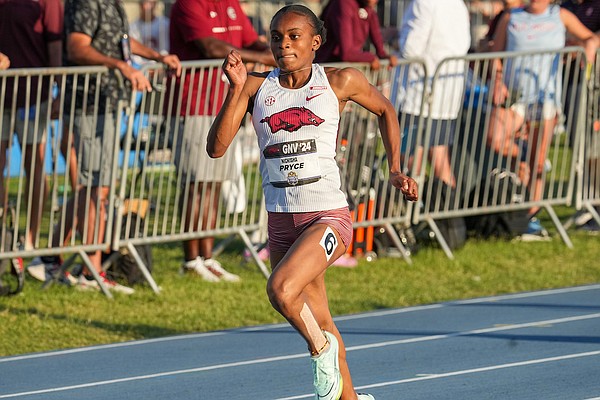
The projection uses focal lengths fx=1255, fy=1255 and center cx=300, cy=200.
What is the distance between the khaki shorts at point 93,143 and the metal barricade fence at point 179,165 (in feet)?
0.47

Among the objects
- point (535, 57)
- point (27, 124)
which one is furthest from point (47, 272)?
point (535, 57)

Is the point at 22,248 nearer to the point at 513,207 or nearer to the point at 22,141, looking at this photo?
the point at 22,141

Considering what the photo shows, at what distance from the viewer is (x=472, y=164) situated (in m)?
11.1

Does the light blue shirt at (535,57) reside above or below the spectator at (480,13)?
above

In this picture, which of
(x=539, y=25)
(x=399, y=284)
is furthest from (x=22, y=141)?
(x=539, y=25)

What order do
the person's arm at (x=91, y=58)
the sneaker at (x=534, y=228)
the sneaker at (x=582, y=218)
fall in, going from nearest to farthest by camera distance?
the person's arm at (x=91, y=58)
the sneaker at (x=534, y=228)
the sneaker at (x=582, y=218)

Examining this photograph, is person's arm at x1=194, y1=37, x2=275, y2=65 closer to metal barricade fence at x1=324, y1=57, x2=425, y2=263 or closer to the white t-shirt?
metal barricade fence at x1=324, y1=57, x2=425, y2=263

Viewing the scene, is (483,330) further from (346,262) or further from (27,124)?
(27,124)

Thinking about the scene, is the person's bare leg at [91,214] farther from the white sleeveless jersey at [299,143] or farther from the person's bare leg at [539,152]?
the person's bare leg at [539,152]

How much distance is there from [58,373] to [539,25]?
6122mm

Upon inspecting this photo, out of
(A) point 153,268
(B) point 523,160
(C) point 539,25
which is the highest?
(C) point 539,25

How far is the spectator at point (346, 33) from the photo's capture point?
10.4 metres

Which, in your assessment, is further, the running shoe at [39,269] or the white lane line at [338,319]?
the running shoe at [39,269]

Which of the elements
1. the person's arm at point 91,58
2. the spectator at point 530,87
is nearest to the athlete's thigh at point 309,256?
the person's arm at point 91,58
